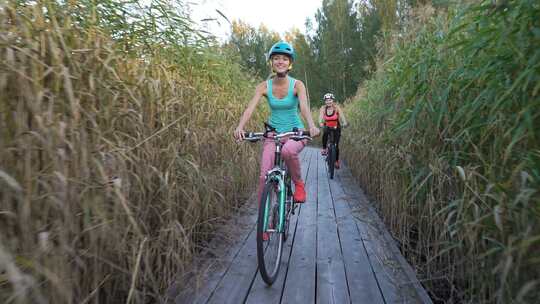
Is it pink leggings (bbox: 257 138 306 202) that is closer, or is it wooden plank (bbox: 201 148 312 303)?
wooden plank (bbox: 201 148 312 303)

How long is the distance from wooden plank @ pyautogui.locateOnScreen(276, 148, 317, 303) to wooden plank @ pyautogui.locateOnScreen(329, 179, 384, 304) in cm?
25

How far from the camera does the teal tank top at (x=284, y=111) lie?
2979mm

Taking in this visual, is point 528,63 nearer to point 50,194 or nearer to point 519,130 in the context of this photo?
point 519,130

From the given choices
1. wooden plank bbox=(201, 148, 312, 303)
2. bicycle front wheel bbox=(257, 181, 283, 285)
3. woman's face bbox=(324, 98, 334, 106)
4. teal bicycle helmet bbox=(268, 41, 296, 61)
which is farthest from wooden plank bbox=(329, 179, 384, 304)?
woman's face bbox=(324, 98, 334, 106)

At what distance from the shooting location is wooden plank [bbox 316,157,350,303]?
7.20 feet

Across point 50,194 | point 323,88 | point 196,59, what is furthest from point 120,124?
point 323,88

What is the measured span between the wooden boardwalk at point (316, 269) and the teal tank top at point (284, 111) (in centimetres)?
107

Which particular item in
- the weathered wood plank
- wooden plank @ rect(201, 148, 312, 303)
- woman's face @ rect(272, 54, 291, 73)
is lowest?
the weathered wood plank

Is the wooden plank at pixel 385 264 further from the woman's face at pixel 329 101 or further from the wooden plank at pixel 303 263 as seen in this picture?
the woman's face at pixel 329 101

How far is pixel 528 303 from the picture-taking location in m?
1.32

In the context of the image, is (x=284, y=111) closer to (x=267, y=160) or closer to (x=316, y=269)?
(x=267, y=160)

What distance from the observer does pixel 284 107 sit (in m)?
3.02

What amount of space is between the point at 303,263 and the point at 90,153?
5.94 ft

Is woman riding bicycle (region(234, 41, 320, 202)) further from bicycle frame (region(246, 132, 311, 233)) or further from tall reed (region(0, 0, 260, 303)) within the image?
tall reed (region(0, 0, 260, 303))
